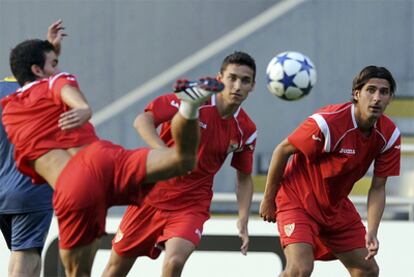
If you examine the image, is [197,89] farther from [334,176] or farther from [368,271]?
[368,271]

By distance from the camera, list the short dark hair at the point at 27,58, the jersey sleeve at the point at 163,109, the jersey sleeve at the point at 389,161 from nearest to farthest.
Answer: the short dark hair at the point at 27,58, the jersey sleeve at the point at 163,109, the jersey sleeve at the point at 389,161

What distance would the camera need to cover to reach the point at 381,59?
12.8 meters

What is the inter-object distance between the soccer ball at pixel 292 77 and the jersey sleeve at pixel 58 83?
266 centimetres

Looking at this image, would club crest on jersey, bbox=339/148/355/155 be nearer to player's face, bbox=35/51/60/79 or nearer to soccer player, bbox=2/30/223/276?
soccer player, bbox=2/30/223/276

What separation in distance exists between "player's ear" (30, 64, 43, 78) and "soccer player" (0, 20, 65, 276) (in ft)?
3.46

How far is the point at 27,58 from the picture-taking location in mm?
6383

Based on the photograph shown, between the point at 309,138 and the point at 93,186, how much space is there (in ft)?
6.45

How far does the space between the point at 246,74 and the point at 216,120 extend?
404 mm

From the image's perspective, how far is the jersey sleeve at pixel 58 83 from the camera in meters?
6.05

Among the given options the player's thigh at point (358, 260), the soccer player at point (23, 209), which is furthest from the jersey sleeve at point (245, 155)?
the soccer player at point (23, 209)

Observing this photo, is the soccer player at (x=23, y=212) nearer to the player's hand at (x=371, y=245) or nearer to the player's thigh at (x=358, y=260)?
the player's thigh at (x=358, y=260)

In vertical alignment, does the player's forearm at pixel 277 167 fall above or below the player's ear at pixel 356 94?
below

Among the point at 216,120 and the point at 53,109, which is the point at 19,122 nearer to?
the point at 53,109

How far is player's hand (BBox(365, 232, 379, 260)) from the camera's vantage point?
734 cm
